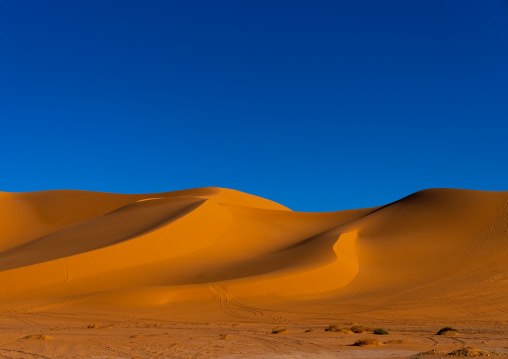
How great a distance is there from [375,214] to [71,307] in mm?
25662

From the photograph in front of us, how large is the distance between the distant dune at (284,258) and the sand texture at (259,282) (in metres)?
0.11

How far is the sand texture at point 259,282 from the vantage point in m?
14.8

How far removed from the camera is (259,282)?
2712 centimetres

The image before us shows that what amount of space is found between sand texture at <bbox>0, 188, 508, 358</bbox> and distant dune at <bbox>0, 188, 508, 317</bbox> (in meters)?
0.11

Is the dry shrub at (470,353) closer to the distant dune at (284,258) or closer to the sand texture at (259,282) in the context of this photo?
the sand texture at (259,282)

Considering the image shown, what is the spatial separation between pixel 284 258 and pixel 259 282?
6.01 meters

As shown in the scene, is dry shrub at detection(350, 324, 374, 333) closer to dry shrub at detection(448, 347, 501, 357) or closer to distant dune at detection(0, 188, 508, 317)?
distant dune at detection(0, 188, 508, 317)

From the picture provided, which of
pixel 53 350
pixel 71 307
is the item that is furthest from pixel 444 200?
pixel 53 350

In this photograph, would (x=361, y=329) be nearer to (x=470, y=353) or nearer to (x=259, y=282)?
(x=470, y=353)

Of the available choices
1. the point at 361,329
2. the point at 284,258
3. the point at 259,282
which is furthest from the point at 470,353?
the point at 284,258

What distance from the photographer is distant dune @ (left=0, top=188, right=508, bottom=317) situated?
2622cm

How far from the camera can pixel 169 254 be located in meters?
35.6

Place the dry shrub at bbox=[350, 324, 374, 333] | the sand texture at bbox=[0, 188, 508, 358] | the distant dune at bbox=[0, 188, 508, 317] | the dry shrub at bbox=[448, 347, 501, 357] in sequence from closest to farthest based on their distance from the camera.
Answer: the dry shrub at bbox=[448, 347, 501, 357], the sand texture at bbox=[0, 188, 508, 358], the dry shrub at bbox=[350, 324, 374, 333], the distant dune at bbox=[0, 188, 508, 317]

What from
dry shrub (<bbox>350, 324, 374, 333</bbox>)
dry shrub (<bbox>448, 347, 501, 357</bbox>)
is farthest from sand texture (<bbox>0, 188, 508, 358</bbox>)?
dry shrub (<bbox>350, 324, 374, 333</bbox>)
